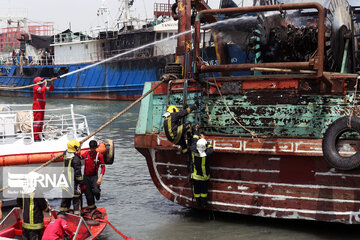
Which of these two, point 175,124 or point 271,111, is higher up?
point 271,111

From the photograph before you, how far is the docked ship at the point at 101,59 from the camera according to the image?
3859 cm

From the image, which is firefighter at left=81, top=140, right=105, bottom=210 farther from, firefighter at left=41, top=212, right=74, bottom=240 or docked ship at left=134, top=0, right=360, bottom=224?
firefighter at left=41, top=212, right=74, bottom=240

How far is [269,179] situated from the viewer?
8.29 metres

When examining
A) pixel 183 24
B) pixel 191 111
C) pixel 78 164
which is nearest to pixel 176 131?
pixel 191 111

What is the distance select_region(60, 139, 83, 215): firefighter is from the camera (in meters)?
8.05

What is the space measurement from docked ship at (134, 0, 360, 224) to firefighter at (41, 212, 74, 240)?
257 cm

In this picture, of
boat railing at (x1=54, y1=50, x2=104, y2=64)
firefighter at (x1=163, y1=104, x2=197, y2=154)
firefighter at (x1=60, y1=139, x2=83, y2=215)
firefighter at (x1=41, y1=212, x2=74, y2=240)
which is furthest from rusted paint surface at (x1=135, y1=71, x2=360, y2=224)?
boat railing at (x1=54, y1=50, x2=104, y2=64)

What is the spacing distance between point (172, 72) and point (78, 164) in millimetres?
2541

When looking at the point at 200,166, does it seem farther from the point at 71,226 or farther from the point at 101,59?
the point at 101,59

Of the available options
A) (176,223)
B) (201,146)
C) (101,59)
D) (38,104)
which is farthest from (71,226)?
(101,59)

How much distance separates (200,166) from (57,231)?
2719 millimetres

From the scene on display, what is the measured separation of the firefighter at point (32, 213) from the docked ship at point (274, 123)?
2684 mm

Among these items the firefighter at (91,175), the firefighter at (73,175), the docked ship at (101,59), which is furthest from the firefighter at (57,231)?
the docked ship at (101,59)

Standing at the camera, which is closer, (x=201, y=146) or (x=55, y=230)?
(x=55, y=230)
